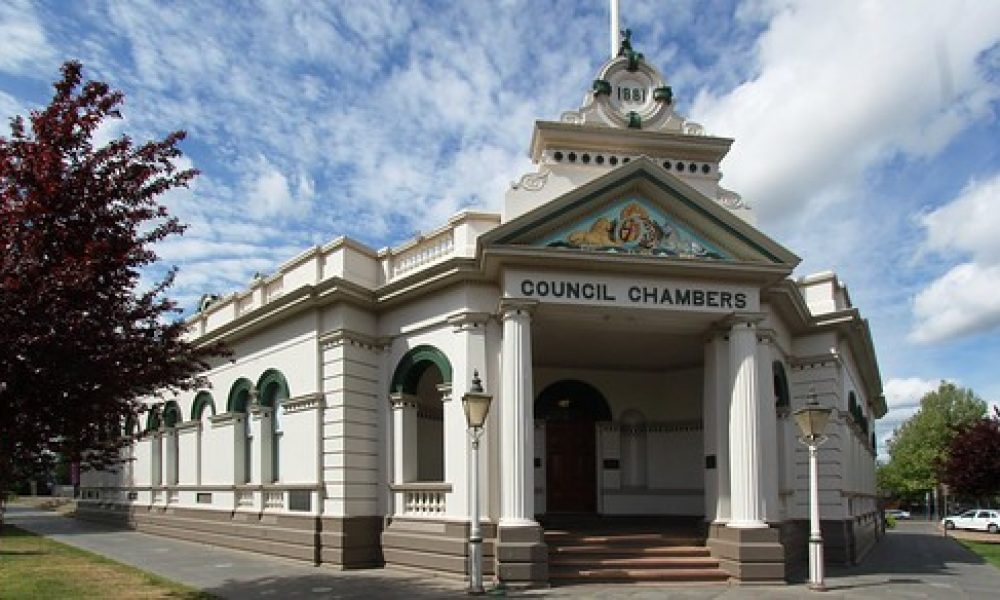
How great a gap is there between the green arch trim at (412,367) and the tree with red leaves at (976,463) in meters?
27.6

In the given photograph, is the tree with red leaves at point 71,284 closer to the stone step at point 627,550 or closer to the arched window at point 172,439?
the stone step at point 627,550

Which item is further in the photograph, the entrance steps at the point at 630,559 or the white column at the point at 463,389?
the white column at the point at 463,389

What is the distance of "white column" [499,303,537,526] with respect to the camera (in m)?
14.4

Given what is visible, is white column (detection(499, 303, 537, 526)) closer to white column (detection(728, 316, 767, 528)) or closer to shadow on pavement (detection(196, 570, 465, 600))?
shadow on pavement (detection(196, 570, 465, 600))

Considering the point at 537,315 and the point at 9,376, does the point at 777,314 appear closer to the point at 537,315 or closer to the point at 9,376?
the point at 537,315

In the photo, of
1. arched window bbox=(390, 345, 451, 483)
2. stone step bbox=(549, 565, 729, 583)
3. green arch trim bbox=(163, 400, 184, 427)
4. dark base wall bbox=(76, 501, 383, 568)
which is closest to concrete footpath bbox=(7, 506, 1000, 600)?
dark base wall bbox=(76, 501, 383, 568)

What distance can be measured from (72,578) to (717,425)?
38.7 feet

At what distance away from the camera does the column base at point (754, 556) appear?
47.8ft

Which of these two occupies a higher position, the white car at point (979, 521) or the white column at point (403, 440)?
the white column at point (403, 440)

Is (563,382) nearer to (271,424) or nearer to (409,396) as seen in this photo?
(409,396)

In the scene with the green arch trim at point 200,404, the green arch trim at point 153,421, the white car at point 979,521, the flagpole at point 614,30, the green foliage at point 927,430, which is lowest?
the white car at point 979,521

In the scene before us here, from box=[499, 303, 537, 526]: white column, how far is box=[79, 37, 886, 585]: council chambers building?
1.4 inches

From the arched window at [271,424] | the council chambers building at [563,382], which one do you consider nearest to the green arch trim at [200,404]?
the council chambers building at [563,382]

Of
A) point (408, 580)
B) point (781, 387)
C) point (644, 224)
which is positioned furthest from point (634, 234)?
point (408, 580)
